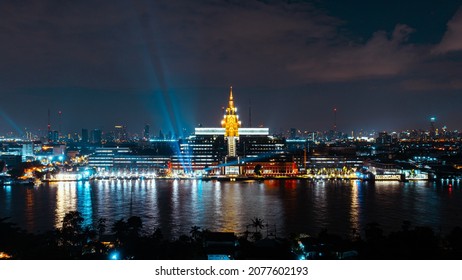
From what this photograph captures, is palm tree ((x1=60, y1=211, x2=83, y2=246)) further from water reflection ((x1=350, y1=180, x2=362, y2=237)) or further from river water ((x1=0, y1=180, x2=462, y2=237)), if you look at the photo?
water reflection ((x1=350, y1=180, x2=362, y2=237))

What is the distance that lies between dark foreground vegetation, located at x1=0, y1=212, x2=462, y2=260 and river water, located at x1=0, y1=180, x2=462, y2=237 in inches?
53.3

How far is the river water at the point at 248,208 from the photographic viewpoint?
24.5 feet

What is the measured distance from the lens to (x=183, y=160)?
67.7ft

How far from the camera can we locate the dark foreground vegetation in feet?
15.1

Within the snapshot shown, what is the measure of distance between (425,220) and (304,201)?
9.86 ft

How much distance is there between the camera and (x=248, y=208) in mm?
9203

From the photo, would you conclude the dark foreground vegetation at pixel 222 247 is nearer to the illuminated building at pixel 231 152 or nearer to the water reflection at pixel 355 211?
the water reflection at pixel 355 211

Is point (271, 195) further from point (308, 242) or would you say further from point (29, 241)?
point (29, 241)

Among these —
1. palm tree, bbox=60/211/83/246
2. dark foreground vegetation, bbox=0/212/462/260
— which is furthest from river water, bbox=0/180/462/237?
dark foreground vegetation, bbox=0/212/462/260

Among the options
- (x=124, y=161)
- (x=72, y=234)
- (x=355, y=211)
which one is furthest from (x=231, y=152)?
(x=72, y=234)

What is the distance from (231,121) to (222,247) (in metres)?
17.9

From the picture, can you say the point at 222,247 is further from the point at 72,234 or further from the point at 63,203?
the point at 63,203

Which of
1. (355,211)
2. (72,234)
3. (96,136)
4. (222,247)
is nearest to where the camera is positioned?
(222,247)
